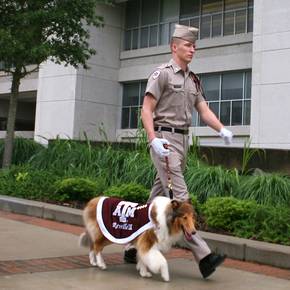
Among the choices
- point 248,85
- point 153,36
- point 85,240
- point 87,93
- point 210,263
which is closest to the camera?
point 210,263

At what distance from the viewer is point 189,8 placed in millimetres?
27500

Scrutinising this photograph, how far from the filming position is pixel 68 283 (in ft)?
17.8

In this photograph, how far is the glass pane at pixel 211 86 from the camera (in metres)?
25.6

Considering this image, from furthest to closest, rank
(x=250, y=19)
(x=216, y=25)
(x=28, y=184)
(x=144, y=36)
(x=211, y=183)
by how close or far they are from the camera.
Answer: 1. (x=144, y=36)
2. (x=216, y=25)
3. (x=250, y=19)
4. (x=28, y=184)
5. (x=211, y=183)

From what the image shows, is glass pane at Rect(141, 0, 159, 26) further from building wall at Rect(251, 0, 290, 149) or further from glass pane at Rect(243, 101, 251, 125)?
building wall at Rect(251, 0, 290, 149)

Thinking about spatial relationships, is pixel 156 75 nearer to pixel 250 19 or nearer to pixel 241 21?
pixel 250 19

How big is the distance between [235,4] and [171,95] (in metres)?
21.0

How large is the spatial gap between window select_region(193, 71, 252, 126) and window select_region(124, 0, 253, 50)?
200 cm

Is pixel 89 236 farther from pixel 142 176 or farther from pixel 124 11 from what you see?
pixel 124 11

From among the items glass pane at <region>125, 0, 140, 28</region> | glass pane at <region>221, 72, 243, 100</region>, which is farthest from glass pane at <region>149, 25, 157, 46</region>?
glass pane at <region>221, 72, 243, 100</region>

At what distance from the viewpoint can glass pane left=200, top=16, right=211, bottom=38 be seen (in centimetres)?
2653

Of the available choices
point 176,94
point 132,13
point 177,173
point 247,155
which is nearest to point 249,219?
point 177,173

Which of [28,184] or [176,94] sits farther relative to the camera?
[28,184]

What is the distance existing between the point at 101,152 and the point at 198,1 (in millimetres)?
16136
